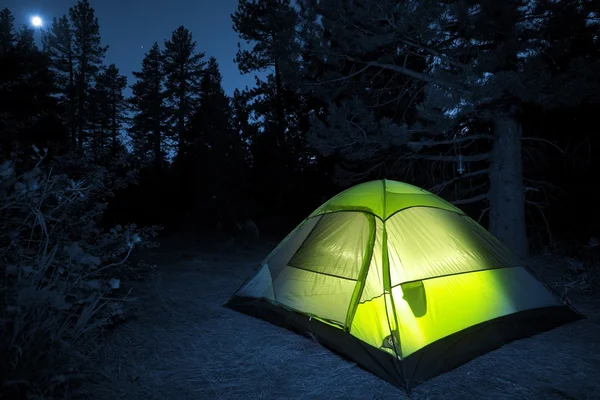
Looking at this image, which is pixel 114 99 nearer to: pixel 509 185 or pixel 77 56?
pixel 77 56

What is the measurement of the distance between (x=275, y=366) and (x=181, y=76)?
99.2 ft

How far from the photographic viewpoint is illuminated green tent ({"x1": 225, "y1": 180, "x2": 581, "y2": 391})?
2.99 m

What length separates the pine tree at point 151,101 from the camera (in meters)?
29.3

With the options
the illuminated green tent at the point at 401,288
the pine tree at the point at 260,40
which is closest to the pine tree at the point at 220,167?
the pine tree at the point at 260,40

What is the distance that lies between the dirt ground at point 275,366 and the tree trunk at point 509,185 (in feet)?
6.56

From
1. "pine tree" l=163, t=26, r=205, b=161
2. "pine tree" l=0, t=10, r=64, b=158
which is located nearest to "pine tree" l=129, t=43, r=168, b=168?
"pine tree" l=163, t=26, r=205, b=161

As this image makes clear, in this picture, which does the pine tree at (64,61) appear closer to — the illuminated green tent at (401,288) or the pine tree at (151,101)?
the pine tree at (151,101)

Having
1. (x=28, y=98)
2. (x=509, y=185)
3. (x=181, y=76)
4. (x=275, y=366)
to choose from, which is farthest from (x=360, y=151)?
(x=181, y=76)

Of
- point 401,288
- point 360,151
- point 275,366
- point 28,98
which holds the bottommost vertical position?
point 275,366

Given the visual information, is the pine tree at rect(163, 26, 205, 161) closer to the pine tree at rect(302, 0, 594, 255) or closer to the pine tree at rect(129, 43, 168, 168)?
the pine tree at rect(129, 43, 168, 168)

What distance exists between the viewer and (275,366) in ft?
10.1

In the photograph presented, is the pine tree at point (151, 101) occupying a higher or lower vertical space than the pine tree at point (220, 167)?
higher

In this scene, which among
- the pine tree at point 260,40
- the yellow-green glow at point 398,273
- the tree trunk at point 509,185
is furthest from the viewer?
the pine tree at point 260,40

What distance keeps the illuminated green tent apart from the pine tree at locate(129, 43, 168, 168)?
2818 cm
